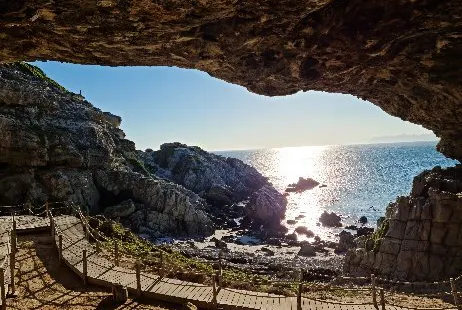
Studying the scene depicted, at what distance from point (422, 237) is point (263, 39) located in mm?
17020

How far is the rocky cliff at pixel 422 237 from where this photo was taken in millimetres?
23159

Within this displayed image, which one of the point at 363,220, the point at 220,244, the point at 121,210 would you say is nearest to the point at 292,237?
the point at 220,244

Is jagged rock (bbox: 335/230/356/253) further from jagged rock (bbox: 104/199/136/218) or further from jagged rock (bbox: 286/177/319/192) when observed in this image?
jagged rock (bbox: 286/177/319/192)

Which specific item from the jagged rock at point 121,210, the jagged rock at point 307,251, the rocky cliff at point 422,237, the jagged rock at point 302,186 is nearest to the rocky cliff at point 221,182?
the jagged rock at point 307,251

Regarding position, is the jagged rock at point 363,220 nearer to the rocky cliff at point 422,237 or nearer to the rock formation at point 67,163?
the rock formation at point 67,163

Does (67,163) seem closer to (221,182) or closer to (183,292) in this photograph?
(183,292)

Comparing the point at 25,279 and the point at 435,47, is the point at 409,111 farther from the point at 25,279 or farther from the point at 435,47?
the point at 25,279

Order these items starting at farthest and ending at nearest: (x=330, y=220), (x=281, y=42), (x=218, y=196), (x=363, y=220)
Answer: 1. (x=218, y=196)
2. (x=363, y=220)
3. (x=330, y=220)
4. (x=281, y=42)

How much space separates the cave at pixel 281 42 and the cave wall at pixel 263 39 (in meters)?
0.06

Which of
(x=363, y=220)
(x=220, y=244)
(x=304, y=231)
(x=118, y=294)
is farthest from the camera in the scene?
(x=363, y=220)

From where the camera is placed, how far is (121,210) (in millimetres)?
46844

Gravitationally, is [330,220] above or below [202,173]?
below

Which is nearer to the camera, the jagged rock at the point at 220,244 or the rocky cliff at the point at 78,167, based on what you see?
the rocky cliff at the point at 78,167

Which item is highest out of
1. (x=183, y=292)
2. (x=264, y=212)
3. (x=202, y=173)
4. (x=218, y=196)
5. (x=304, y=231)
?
(x=183, y=292)
